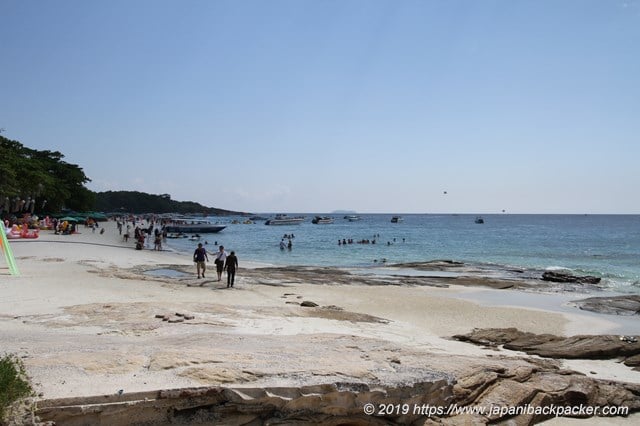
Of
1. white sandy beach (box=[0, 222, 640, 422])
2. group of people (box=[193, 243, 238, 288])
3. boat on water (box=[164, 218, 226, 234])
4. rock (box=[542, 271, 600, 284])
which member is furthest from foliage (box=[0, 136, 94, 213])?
rock (box=[542, 271, 600, 284])

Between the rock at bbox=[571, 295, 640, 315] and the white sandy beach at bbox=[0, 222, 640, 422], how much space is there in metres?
1.94

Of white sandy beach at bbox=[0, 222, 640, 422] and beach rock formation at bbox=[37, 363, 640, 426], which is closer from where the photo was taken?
beach rock formation at bbox=[37, 363, 640, 426]

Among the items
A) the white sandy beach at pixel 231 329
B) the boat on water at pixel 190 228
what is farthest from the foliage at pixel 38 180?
the white sandy beach at pixel 231 329

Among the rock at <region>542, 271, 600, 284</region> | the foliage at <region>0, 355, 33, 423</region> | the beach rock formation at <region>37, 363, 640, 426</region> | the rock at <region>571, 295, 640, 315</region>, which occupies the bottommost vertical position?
the rock at <region>571, 295, 640, 315</region>

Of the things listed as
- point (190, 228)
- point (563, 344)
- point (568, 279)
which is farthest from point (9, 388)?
point (190, 228)

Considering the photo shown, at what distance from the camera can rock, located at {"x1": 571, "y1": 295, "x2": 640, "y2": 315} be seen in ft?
61.6

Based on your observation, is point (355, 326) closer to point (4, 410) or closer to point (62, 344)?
point (62, 344)

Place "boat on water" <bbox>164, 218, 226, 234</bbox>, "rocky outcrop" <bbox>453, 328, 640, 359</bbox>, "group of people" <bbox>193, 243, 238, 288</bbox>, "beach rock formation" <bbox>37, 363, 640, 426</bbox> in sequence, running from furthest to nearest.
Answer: "boat on water" <bbox>164, 218, 226, 234</bbox> → "group of people" <bbox>193, 243, 238, 288</bbox> → "rocky outcrop" <bbox>453, 328, 640, 359</bbox> → "beach rock formation" <bbox>37, 363, 640, 426</bbox>

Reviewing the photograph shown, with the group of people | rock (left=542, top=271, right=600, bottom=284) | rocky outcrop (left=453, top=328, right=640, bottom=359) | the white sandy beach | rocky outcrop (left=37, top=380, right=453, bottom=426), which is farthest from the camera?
rock (left=542, top=271, right=600, bottom=284)

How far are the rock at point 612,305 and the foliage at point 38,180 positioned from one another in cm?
4932

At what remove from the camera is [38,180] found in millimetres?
56125

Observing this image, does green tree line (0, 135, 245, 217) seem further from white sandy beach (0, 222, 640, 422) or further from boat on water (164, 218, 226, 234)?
white sandy beach (0, 222, 640, 422)

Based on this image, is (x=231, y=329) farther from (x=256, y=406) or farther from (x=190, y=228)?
(x=190, y=228)

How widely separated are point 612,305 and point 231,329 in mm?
16609
